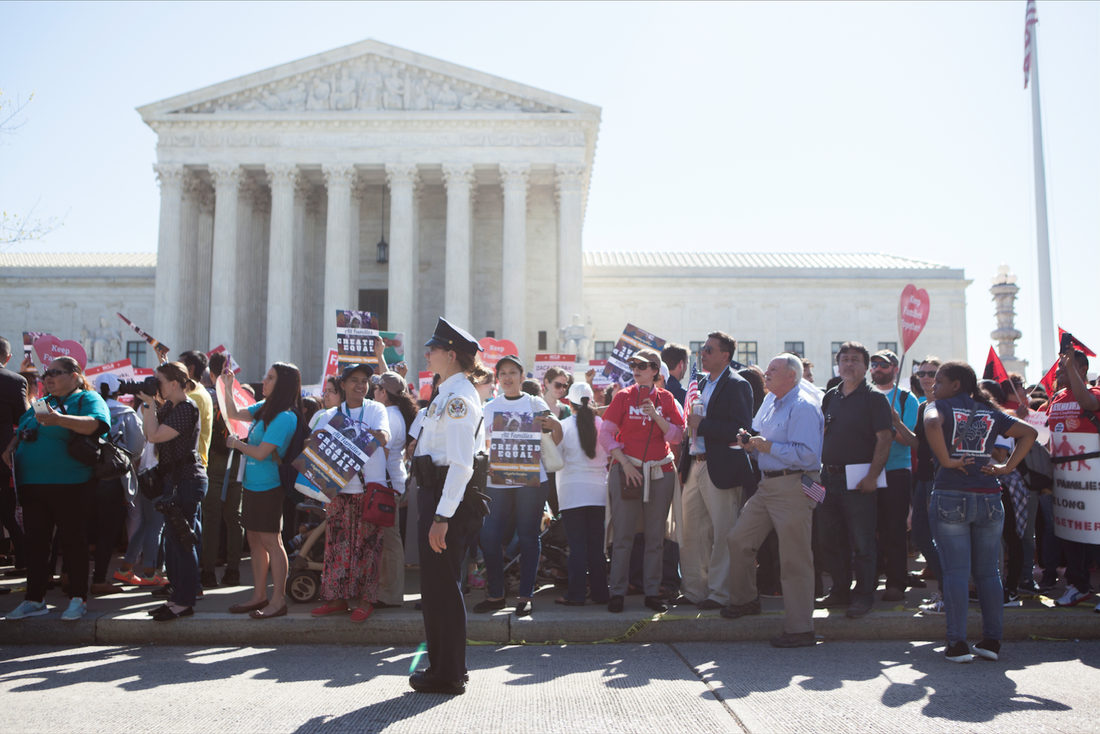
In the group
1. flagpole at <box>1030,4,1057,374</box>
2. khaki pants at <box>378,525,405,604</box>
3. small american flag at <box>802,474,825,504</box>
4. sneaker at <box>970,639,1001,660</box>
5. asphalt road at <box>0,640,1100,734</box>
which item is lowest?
asphalt road at <box>0,640,1100,734</box>

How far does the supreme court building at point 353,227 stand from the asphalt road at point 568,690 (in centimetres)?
2864

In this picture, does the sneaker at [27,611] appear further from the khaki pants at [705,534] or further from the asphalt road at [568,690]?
the khaki pants at [705,534]

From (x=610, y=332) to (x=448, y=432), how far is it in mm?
39908

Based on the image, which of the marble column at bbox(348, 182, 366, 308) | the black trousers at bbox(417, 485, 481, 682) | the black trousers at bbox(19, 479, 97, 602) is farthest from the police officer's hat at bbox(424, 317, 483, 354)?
the marble column at bbox(348, 182, 366, 308)

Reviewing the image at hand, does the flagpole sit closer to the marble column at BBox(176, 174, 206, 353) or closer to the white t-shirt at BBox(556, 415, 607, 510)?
the white t-shirt at BBox(556, 415, 607, 510)

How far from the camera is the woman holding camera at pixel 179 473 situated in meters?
7.29

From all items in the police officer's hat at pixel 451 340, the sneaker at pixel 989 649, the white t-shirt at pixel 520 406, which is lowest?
the sneaker at pixel 989 649

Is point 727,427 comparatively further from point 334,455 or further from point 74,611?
point 74,611

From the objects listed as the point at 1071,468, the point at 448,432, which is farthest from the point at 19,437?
the point at 1071,468

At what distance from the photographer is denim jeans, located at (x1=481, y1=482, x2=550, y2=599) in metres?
7.77

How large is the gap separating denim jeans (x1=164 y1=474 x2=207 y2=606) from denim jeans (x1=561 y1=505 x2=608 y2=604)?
3.49 metres

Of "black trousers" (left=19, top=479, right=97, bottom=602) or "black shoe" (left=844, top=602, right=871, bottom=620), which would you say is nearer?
"black shoe" (left=844, top=602, right=871, bottom=620)

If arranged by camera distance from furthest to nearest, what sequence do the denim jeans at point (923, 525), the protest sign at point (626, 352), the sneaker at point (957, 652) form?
1. the protest sign at point (626, 352)
2. the denim jeans at point (923, 525)
3. the sneaker at point (957, 652)

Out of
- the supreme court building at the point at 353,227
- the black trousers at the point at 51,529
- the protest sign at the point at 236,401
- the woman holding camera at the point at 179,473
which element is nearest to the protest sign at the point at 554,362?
the protest sign at the point at 236,401
